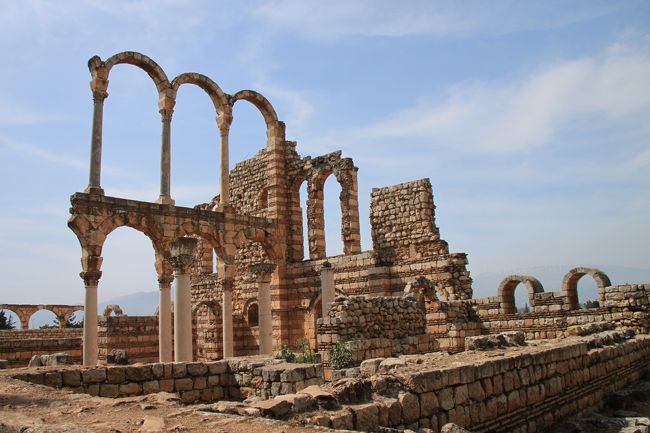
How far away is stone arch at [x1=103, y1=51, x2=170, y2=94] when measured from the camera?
17.9 metres

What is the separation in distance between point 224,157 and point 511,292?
35.2 ft

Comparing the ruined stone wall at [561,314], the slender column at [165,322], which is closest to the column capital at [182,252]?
the slender column at [165,322]

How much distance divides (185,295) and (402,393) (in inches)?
470

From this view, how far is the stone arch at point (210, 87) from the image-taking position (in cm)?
1977

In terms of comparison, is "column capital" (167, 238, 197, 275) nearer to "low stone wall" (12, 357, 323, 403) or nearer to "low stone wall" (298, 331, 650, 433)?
"low stone wall" (12, 357, 323, 403)

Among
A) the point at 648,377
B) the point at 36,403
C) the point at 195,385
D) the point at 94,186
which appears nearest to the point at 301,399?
the point at 36,403

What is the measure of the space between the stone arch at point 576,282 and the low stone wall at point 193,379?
474 inches

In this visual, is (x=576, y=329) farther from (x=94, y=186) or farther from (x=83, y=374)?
(x=94, y=186)

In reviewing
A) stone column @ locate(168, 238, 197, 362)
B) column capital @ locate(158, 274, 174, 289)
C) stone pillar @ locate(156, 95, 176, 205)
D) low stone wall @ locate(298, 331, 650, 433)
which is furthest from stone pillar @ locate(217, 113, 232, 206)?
low stone wall @ locate(298, 331, 650, 433)

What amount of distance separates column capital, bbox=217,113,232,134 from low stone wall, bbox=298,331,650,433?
1357cm

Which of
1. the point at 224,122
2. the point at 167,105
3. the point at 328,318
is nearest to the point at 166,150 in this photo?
the point at 167,105

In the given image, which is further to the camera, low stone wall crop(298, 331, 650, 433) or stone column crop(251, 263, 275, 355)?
stone column crop(251, 263, 275, 355)

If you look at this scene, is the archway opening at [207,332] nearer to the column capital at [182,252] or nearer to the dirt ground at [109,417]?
the column capital at [182,252]

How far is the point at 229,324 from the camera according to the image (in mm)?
19484
